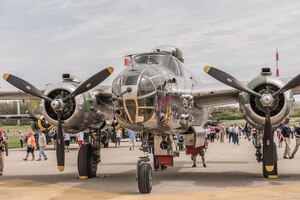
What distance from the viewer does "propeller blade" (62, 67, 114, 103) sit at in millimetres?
14211

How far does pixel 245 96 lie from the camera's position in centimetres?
1397

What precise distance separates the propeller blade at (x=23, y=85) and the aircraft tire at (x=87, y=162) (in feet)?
7.45

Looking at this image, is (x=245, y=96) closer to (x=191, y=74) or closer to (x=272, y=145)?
(x=272, y=145)

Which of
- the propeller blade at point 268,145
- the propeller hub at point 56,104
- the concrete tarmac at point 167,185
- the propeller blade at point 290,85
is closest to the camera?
the concrete tarmac at point 167,185

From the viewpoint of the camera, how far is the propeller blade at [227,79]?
531 inches

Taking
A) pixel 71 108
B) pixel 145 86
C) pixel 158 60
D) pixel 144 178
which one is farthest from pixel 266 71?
pixel 71 108

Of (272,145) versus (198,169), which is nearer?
(272,145)

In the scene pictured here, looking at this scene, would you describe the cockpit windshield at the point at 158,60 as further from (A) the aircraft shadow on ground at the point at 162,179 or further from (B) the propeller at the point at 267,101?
(A) the aircraft shadow on ground at the point at 162,179

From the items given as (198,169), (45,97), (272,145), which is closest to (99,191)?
(45,97)

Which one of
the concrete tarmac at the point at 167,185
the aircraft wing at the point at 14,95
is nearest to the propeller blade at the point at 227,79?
the concrete tarmac at the point at 167,185

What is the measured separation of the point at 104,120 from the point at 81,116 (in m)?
1.53

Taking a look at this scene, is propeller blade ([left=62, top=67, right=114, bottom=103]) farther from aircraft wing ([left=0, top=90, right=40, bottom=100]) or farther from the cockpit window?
aircraft wing ([left=0, top=90, right=40, bottom=100])

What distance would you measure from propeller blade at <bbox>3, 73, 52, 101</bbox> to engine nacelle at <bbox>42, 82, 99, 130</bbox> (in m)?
0.33

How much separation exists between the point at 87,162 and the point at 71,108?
1.99 meters
